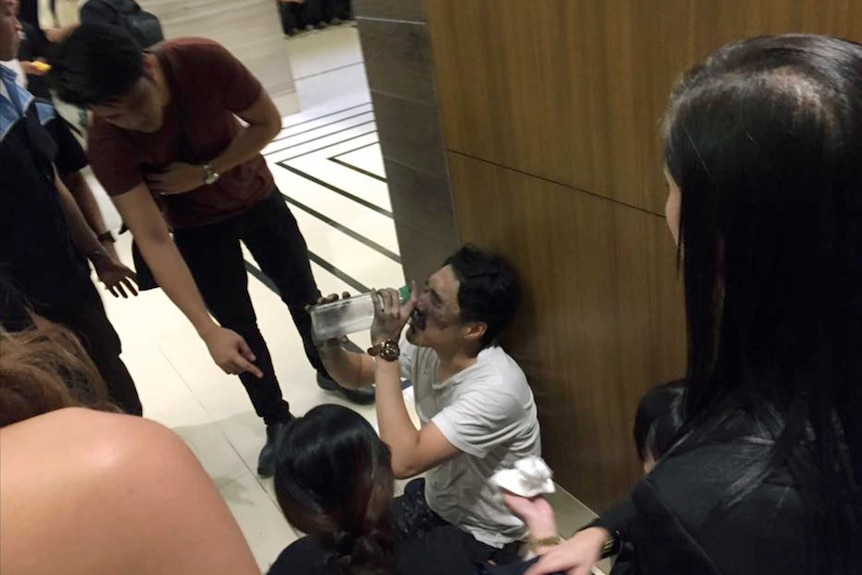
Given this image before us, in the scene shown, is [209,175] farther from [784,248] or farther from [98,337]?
[784,248]

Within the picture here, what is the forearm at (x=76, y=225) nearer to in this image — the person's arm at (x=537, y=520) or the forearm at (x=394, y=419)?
the forearm at (x=394, y=419)

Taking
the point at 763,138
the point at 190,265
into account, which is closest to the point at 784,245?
the point at 763,138

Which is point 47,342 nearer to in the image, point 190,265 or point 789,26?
point 789,26

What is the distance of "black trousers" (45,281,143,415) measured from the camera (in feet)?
5.84

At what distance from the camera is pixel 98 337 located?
1.88 metres

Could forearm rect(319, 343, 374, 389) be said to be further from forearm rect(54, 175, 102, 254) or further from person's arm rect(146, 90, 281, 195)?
forearm rect(54, 175, 102, 254)

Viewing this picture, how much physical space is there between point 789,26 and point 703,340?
50 cm

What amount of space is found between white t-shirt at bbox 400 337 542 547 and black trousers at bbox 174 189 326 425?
0.57 m

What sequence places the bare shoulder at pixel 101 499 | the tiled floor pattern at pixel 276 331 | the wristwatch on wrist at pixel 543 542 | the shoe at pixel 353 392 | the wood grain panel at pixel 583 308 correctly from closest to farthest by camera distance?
the bare shoulder at pixel 101 499, the wristwatch on wrist at pixel 543 542, the wood grain panel at pixel 583 308, the tiled floor pattern at pixel 276 331, the shoe at pixel 353 392

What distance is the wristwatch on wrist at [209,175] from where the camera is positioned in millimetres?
1893

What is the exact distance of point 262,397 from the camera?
2.33 m

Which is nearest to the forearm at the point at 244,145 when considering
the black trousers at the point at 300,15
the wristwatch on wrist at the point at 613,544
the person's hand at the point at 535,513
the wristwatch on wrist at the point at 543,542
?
the person's hand at the point at 535,513

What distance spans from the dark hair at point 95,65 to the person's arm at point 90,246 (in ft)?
1.01

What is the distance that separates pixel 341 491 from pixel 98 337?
3.18ft
